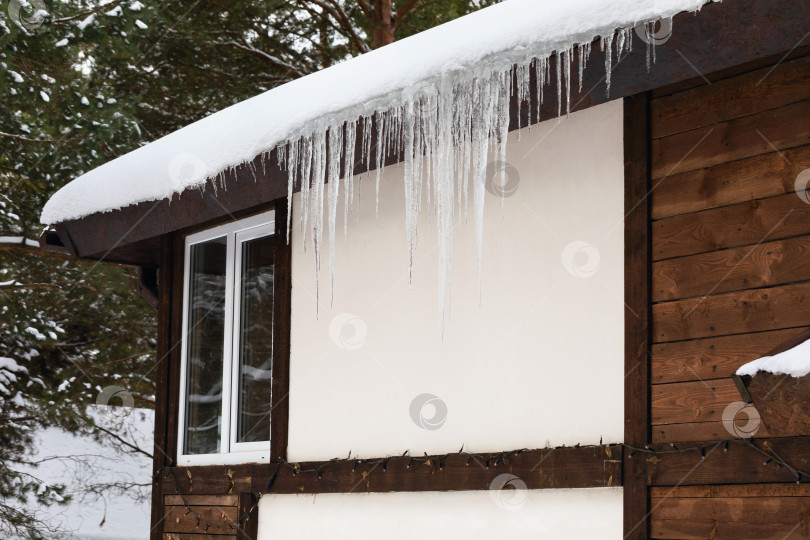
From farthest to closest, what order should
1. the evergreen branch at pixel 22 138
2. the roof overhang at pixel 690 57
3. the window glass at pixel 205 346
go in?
1. the evergreen branch at pixel 22 138
2. the window glass at pixel 205 346
3. the roof overhang at pixel 690 57

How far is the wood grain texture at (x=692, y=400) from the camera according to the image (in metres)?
3.30

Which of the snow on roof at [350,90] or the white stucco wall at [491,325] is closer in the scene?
the snow on roof at [350,90]

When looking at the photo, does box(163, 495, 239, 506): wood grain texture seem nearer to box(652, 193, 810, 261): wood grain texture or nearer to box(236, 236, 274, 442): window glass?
box(236, 236, 274, 442): window glass

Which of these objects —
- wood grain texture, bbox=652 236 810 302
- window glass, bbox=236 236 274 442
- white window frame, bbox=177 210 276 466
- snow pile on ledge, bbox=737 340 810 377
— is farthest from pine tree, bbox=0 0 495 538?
snow pile on ledge, bbox=737 340 810 377

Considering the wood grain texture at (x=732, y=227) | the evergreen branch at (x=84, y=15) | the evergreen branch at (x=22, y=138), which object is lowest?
the wood grain texture at (x=732, y=227)

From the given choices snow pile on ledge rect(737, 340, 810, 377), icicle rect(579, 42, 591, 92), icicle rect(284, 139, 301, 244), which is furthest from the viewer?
icicle rect(284, 139, 301, 244)

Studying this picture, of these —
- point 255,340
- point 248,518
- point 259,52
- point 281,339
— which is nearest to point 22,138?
point 259,52

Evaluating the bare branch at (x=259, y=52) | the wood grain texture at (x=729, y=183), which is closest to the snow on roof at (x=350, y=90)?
the wood grain texture at (x=729, y=183)

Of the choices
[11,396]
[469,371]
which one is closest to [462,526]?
[469,371]

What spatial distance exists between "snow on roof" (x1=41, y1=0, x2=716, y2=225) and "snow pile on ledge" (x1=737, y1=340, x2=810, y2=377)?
1055mm

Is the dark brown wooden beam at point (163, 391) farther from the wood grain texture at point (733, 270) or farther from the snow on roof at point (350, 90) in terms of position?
the wood grain texture at point (733, 270)

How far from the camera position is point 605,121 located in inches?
150

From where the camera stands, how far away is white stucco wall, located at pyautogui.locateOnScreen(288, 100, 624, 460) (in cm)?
375

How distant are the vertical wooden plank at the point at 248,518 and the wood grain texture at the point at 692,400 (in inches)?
99.4
